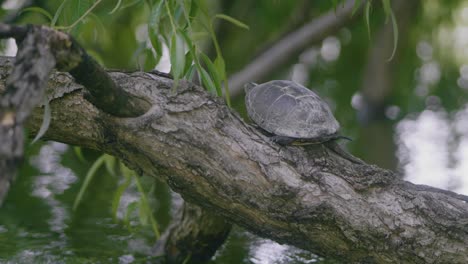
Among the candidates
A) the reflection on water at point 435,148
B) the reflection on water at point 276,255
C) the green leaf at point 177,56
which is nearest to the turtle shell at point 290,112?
the green leaf at point 177,56

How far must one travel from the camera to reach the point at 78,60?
1655mm

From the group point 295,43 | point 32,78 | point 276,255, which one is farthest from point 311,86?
point 32,78

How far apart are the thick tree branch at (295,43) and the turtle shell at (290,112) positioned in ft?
7.06

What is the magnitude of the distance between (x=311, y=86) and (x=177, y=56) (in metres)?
3.95

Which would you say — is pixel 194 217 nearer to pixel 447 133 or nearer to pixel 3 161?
pixel 3 161

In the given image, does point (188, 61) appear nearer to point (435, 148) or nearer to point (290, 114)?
point (290, 114)

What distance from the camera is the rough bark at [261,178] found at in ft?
6.54

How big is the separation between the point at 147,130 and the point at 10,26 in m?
0.53

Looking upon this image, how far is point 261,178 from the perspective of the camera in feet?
6.61

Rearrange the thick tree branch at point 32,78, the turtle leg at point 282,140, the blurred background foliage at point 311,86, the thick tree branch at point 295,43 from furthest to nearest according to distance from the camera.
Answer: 1. the thick tree branch at point 295,43
2. the blurred background foliage at point 311,86
3. the turtle leg at point 282,140
4. the thick tree branch at point 32,78

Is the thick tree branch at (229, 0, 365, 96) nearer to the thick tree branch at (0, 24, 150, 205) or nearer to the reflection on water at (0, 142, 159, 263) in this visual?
the reflection on water at (0, 142, 159, 263)

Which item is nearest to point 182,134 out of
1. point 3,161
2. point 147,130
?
point 147,130

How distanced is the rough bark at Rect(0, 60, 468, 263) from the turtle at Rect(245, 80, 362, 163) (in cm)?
5

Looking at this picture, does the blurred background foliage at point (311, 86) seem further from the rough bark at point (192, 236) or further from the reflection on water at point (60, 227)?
the rough bark at point (192, 236)
